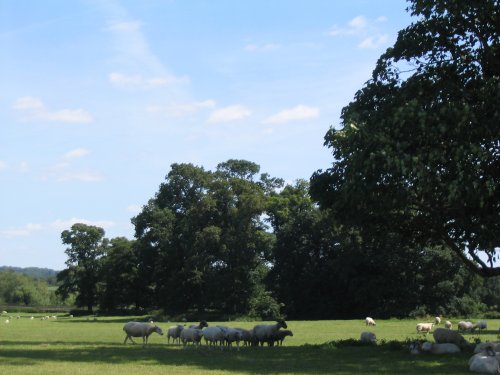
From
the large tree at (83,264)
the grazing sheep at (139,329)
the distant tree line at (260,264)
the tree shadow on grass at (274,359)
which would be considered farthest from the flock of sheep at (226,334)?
the large tree at (83,264)

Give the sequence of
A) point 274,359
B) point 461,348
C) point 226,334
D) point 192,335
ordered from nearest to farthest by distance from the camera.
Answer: point 274,359 → point 461,348 → point 226,334 → point 192,335

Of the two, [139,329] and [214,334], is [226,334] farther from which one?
[139,329]

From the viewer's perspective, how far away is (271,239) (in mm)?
87062

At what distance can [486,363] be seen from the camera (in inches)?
741

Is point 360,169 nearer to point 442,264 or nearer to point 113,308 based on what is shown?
point 442,264

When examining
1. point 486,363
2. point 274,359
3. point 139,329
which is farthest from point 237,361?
point 139,329

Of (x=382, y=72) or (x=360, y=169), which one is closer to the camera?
(x=360, y=169)

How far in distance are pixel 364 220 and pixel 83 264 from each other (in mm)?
92500

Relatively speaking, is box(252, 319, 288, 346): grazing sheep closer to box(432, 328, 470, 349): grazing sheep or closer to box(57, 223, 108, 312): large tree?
box(432, 328, 470, 349): grazing sheep

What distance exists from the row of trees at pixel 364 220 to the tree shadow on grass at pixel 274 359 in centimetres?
529

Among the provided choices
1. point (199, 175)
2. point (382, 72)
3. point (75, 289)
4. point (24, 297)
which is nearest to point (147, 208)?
point (199, 175)

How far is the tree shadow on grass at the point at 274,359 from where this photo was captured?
20.2 m

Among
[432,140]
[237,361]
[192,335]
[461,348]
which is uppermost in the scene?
[432,140]

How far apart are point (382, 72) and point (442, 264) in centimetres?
5509
